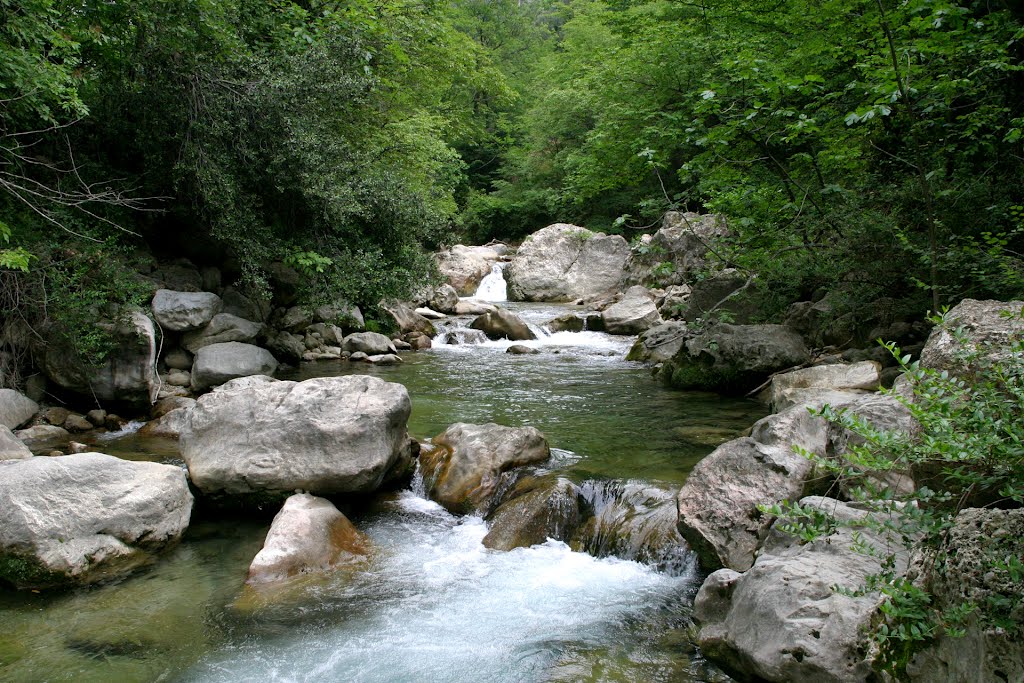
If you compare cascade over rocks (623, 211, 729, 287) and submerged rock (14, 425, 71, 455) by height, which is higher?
cascade over rocks (623, 211, 729, 287)

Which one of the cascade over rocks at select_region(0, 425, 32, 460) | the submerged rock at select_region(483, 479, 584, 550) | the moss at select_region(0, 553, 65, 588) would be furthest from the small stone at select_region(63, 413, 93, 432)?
the submerged rock at select_region(483, 479, 584, 550)

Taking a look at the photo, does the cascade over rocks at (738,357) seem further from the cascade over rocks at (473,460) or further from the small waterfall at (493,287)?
the small waterfall at (493,287)

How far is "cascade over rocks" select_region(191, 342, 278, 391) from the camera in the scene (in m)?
10.5

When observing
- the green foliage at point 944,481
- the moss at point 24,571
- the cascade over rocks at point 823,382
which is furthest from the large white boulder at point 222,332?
the green foliage at point 944,481

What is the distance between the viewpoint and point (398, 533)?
6.10 m

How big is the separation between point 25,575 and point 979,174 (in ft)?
32.2

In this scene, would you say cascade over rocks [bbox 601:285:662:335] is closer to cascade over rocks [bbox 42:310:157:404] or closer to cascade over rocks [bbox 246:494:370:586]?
cascade over rocks [bbox 42:310:157:404]

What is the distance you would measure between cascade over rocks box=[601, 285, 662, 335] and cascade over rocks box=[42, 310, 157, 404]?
10243 mm

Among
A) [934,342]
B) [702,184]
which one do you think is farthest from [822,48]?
[934,342]

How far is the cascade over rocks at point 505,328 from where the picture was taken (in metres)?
16.2

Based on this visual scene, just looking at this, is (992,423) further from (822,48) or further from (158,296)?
(158,296)

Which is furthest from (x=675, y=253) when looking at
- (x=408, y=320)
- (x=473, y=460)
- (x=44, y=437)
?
(x=44, y=437)

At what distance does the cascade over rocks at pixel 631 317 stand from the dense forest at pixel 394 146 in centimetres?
443

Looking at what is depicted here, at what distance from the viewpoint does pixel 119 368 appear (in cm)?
941
